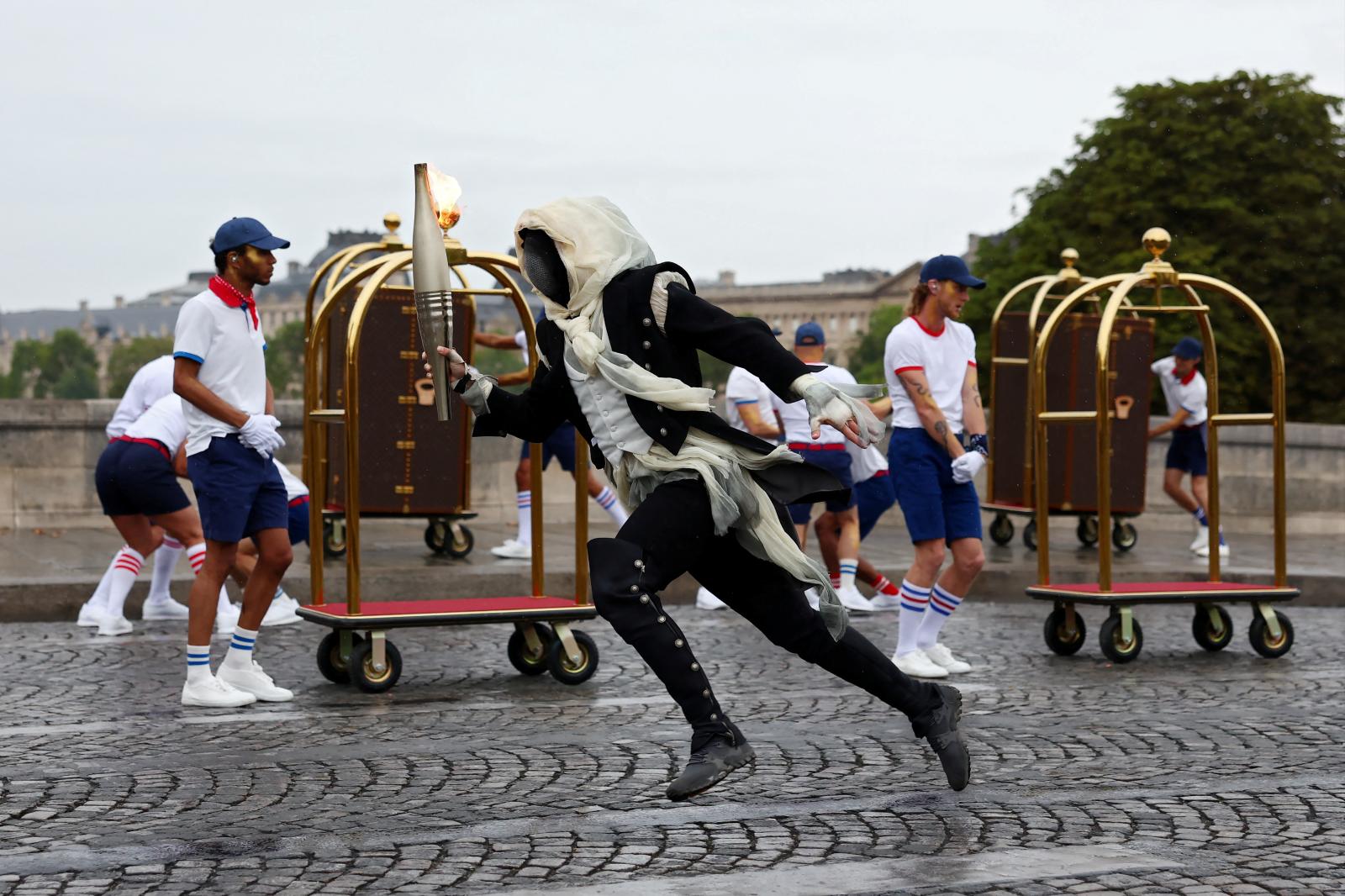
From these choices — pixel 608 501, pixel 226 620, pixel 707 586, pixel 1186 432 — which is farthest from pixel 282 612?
pixel 1186 432

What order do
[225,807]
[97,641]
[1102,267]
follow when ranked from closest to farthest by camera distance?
[225,807] < [97,641] < [1102,267]

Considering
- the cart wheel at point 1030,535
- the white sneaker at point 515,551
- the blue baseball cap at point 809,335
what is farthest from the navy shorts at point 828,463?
the cart wheel at point 1030,535

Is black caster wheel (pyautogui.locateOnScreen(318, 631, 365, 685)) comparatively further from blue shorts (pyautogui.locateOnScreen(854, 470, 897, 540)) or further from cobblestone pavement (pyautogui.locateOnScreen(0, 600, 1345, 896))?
blue shorts (pyautogui.locateOnScreen(854, 470, 897, 540))

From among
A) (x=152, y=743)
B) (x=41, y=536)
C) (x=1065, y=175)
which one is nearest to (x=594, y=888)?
(x=152, y=743)

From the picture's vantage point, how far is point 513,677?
8.09 metres

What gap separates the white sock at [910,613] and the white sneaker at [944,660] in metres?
0.07

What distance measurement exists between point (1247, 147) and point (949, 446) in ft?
119

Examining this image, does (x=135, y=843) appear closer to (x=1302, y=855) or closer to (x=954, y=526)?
(x=1302, y=855)

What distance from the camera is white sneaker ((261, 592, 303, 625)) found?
9977 mm

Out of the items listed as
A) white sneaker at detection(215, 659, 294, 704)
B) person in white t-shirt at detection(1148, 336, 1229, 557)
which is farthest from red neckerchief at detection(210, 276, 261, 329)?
person in white t-shirt at detection(1148, 336, 1229, 557)

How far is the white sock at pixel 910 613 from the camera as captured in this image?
8320 millimetres

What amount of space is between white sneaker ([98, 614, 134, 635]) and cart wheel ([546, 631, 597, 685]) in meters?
2.68

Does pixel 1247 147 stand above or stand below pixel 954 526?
above

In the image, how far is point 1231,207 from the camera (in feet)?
134
